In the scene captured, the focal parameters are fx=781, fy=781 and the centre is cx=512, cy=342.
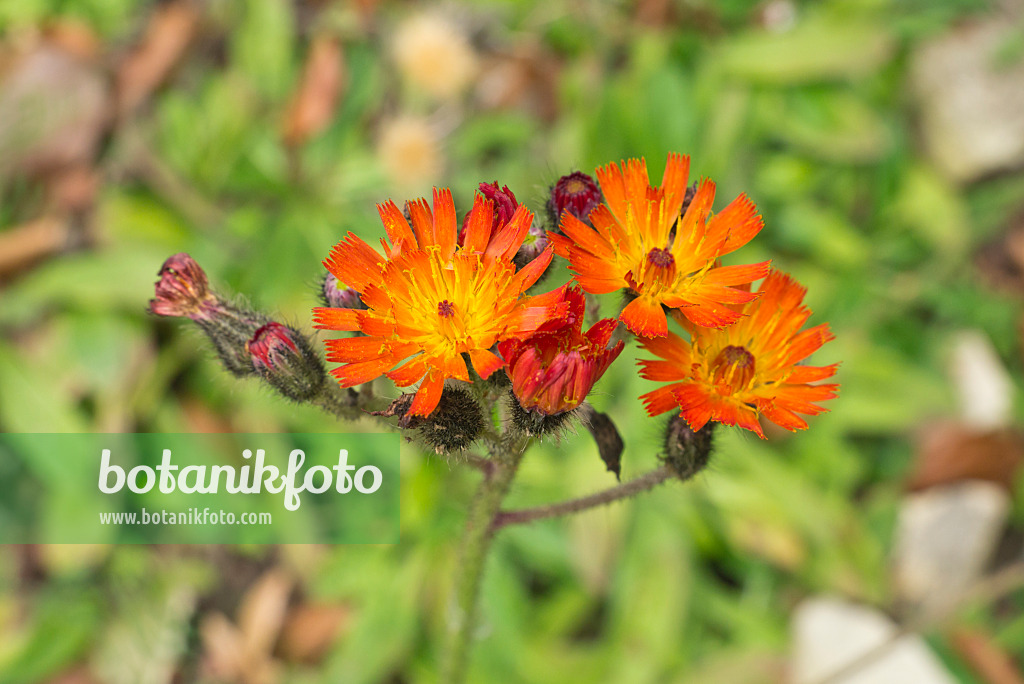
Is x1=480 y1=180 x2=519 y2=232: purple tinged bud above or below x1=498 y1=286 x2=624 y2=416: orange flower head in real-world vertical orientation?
above

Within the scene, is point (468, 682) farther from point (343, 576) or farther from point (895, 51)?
point (895, 51)

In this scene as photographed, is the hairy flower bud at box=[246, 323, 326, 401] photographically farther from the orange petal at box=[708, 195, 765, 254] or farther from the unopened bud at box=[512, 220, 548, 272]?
the orange petal at box=[708, 195, 765, 254]

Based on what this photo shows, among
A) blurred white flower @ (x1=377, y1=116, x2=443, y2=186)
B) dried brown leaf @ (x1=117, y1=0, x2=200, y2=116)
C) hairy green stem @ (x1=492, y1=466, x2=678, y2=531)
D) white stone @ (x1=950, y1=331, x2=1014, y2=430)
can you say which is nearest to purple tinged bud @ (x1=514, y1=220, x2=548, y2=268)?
hairy green stem @ (x1=492, y1=466, x2=678, y2=531)

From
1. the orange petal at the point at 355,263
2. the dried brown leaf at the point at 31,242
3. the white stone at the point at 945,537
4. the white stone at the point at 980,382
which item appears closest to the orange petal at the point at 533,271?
the orange petal at the point at 355,263

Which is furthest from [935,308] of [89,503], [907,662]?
[89,503]

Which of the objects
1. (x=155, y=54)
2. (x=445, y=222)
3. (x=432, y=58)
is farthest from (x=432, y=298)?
(x=155, y=54)
